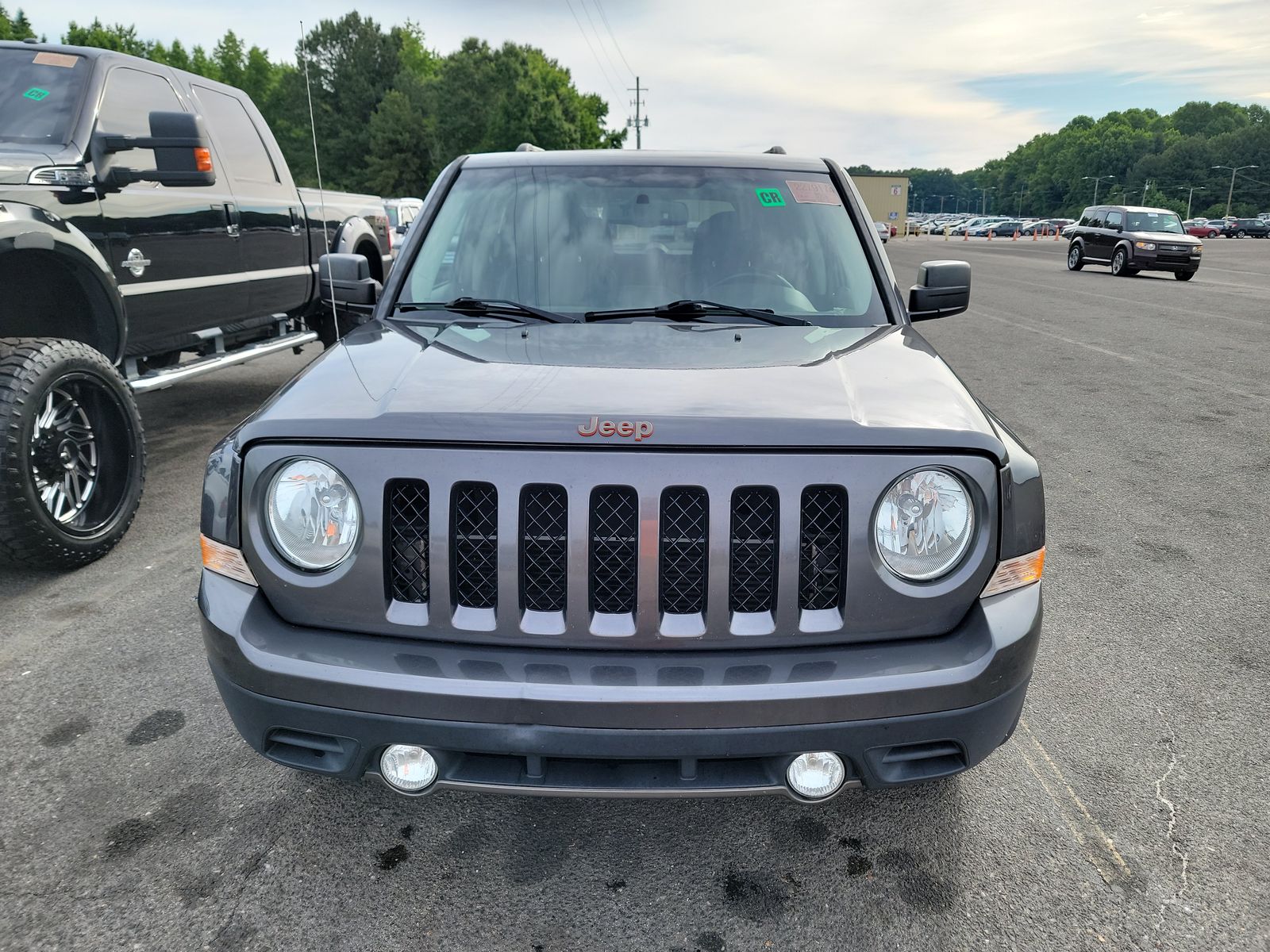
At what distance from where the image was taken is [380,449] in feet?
6.53

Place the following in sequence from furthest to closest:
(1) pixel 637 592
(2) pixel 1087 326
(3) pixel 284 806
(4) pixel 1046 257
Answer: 1. (4) pixel 1046 257
2. (2) pixel 1087 326
3. (3) pixel 284 806
4. (1) pixel 637 592

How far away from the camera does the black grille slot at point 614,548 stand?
1.94 metres

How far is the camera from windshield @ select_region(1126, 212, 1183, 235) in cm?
2397

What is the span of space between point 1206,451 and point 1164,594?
3068 millimetres

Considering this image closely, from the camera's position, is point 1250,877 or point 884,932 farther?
point 1250,877

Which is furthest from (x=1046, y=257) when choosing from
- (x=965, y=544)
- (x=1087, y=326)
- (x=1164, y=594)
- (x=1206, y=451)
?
(x=965, y=544)

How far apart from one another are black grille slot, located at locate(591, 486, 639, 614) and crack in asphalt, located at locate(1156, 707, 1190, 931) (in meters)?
1.47

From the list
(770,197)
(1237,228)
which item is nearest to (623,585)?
(770,197)

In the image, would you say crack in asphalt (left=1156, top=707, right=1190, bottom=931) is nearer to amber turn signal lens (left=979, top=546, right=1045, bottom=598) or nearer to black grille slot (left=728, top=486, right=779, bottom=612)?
amber turn signal lens (left=979, top=546, right=1045, bottom=598)

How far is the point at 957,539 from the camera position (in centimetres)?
203

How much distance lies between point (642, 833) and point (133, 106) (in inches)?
197

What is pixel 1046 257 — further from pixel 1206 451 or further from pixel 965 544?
pixel 965 544

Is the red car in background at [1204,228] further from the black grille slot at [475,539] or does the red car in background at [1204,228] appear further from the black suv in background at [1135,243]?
the black grille slot at [475,539]

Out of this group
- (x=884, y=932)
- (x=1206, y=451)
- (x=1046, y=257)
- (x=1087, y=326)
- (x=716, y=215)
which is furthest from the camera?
(x=1046, y=257)
